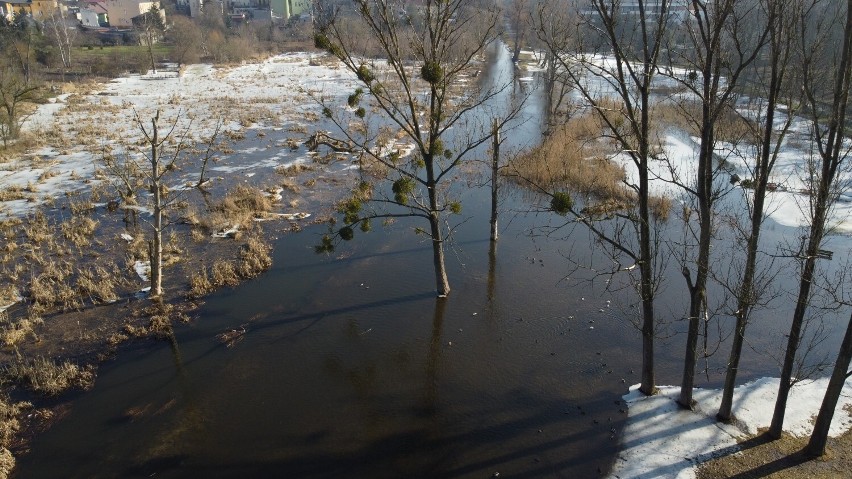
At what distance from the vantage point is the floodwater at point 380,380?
9.78m

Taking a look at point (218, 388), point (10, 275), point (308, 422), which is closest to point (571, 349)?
point (308, 422)

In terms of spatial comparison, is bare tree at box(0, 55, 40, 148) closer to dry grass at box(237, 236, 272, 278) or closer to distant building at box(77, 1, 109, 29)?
dry grass at box(237, 236, 272, 278)

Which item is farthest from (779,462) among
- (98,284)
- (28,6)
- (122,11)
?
(28,6)

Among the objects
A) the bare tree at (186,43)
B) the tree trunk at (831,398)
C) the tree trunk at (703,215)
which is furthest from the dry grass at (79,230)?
the bare tree at (186,43)

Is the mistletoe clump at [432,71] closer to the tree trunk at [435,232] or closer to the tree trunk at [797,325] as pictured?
the tree trunk at [435,232]

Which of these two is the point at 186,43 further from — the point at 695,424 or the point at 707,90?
the point at 695,424

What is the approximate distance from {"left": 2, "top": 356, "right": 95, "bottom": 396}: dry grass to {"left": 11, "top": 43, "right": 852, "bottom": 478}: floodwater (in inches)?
16.8

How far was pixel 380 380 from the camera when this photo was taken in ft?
39.4

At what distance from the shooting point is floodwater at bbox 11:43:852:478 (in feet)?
32.1

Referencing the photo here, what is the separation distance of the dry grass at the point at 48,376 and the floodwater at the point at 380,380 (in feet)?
1.40

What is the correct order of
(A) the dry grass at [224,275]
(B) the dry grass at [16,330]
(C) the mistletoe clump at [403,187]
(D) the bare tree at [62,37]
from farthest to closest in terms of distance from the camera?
1. (D) the bare tree at [62,37]
2. (A) the dry grass at [224,275]
3. (B) the dry grass at [16,330]
4. (C) the mistletoe clump at [403,187]

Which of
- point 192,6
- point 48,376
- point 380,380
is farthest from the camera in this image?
point 192,6

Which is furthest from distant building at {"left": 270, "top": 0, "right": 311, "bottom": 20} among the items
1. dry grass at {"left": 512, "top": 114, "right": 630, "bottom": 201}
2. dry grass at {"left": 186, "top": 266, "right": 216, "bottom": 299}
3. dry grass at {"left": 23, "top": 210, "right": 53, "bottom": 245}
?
dry grass at {"left": 186, "top": 266, "right": 216, "bottom": 299}

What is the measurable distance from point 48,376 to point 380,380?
22.3ft
